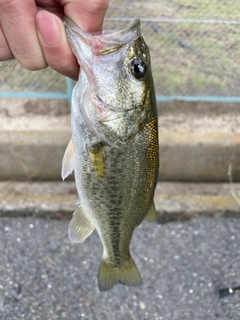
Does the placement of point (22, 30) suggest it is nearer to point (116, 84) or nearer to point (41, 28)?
point (41, 28)

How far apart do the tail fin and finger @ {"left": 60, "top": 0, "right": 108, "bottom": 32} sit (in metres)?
1.12

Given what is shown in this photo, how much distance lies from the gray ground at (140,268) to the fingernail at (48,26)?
1.86 m

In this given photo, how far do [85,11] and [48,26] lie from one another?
129mm

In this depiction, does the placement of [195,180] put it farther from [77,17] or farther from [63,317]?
[77,17]

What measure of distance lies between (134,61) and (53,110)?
2.06 meters

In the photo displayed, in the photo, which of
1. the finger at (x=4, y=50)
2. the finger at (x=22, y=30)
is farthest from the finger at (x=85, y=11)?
the finger at (x=4, y=50)

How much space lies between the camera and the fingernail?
115 cm

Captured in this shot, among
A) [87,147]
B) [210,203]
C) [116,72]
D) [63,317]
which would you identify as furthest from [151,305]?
[116,72]

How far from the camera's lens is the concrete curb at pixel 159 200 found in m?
2.93

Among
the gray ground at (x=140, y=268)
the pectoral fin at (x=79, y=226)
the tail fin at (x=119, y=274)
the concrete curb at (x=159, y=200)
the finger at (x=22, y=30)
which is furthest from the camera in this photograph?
the concrete curb at (x=159, y=200)

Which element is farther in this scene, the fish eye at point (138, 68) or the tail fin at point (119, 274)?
the tail fin at point (119, 274)

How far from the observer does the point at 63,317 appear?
242 cm

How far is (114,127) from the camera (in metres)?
1.36

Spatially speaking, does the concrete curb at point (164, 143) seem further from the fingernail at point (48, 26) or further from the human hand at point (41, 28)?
the fingernail at point (48, 26)
